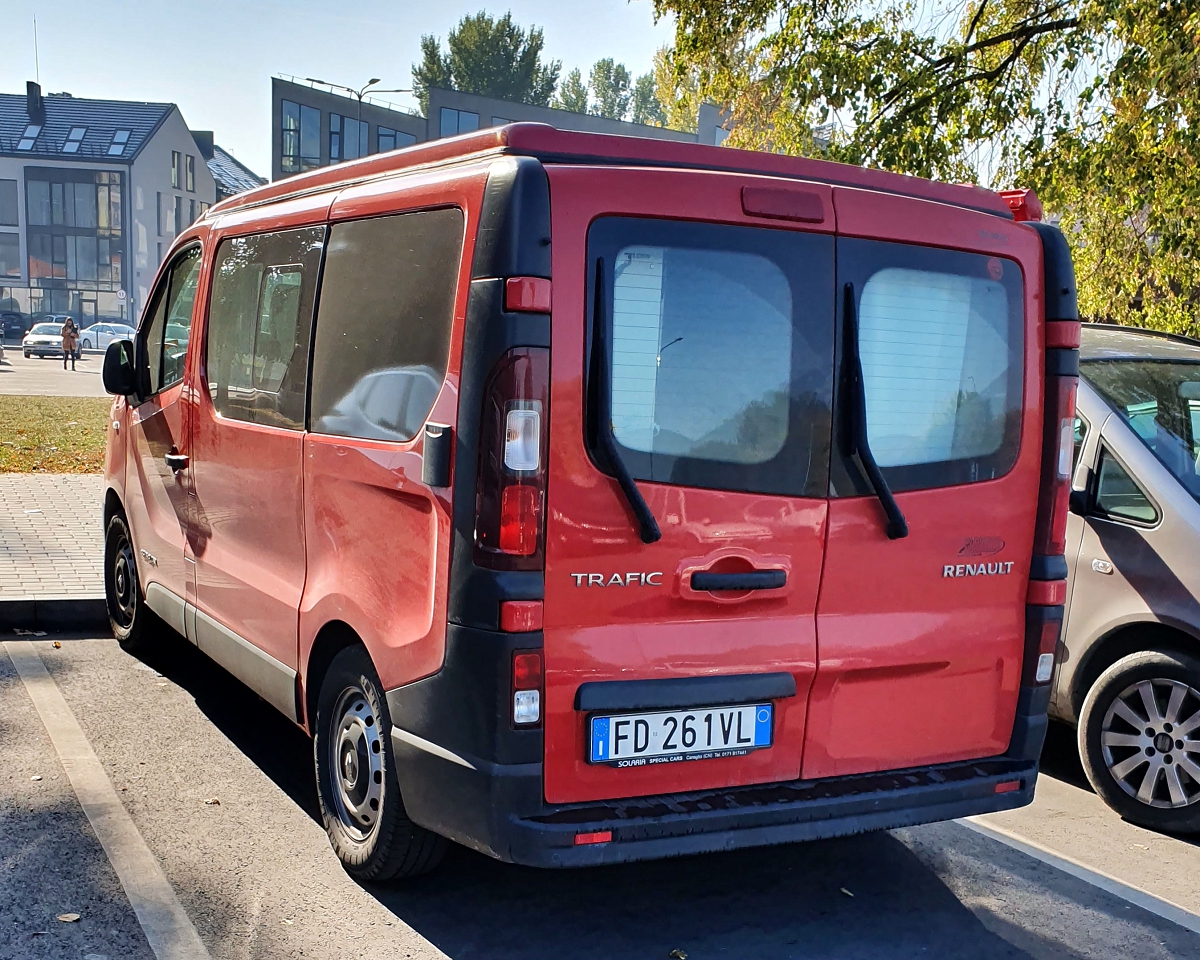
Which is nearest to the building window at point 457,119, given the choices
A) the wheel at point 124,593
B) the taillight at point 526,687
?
the wheel at point 124,593

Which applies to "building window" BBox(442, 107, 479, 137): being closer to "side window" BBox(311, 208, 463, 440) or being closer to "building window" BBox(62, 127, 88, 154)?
"building window" BBox(62, 127, 88, 154)

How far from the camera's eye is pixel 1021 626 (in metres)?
3.99

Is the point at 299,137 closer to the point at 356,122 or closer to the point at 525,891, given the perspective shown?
the point at 356,122

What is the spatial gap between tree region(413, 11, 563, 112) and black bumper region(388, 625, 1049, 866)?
9642 centimetres

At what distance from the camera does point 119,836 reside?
425cm

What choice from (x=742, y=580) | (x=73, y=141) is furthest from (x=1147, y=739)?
(x=73, y=141)

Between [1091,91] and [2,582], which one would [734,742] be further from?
[1091,91]

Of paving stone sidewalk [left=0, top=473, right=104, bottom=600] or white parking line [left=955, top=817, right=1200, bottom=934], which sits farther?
paving stone sidewalk [left=0, top=473, right=104, bottom=600]

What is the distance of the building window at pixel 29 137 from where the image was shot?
70.1 m

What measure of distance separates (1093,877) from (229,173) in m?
94.0

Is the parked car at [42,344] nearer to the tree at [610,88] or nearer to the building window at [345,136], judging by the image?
the building window at [345,136]

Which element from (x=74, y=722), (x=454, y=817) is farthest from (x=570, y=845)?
(x=74, y=722)

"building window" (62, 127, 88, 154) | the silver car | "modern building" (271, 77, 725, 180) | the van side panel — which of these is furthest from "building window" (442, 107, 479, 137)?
the van side panel

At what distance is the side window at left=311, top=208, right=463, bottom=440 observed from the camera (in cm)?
346
